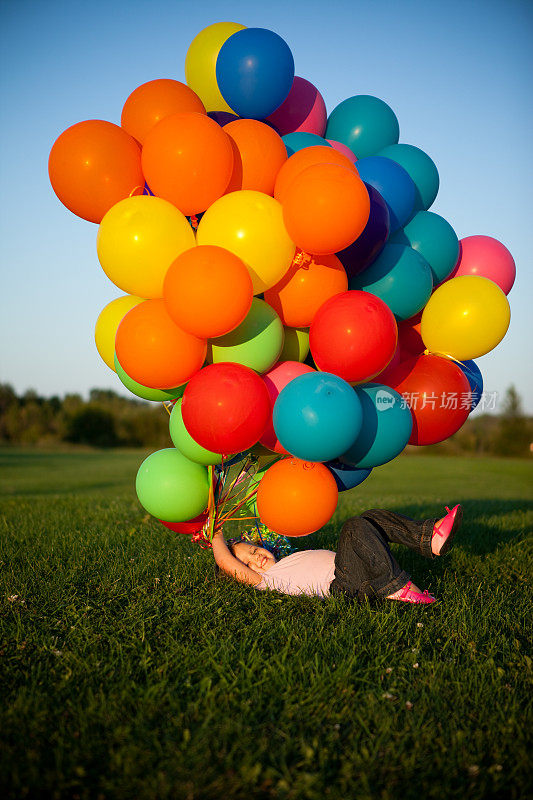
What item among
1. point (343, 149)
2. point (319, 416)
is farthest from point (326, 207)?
point (343, 149)

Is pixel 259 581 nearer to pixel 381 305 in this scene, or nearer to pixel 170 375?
pixel 170 375

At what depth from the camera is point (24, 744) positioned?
2.21m

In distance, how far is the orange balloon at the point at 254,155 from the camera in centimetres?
337

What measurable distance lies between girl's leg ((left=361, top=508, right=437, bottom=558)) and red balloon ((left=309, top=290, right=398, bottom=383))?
1.21 meters

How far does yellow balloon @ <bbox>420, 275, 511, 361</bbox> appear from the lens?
3549 mm

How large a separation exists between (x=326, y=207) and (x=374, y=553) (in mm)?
2216

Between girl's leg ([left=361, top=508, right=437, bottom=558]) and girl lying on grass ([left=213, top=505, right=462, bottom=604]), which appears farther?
girl's leg ([left=361, top=508, right=437, bottom=558])

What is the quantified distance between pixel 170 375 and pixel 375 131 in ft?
8.18

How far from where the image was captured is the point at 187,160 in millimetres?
3082

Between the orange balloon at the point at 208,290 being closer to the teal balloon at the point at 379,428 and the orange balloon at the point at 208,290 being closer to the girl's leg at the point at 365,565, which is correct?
the teal balloon at the point at 379,428

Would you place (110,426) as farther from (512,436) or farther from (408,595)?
(408,595)

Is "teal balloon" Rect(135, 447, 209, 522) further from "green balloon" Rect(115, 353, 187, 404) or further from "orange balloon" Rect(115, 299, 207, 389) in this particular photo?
A: "orange balloon" Rect(115, 299, 207, 389)

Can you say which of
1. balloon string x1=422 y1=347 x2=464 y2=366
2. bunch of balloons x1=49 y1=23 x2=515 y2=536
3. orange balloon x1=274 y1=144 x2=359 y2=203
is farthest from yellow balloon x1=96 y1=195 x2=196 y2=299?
balloon string x1=422 y1=347 x2=464 y2=366

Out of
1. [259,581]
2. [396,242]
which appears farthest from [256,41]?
[259,581]
